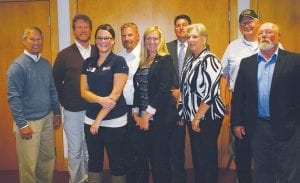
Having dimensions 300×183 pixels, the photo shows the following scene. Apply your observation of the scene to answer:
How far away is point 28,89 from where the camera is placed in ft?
9.73

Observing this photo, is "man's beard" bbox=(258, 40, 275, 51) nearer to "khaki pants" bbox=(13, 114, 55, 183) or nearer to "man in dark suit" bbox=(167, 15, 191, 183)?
"man in dark suit" bbox=(167, 15, 191, 183)

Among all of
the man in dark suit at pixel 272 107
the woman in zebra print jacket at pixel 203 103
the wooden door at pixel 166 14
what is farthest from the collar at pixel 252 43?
the wooden door at pixel 166 14

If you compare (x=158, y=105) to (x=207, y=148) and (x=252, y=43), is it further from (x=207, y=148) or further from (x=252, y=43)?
(x=252, y=43)

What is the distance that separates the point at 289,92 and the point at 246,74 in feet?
1.09

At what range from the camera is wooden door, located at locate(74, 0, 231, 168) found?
3.97 m

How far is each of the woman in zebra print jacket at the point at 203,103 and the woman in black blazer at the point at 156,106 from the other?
0.52 feet

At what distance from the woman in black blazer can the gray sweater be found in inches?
31.2

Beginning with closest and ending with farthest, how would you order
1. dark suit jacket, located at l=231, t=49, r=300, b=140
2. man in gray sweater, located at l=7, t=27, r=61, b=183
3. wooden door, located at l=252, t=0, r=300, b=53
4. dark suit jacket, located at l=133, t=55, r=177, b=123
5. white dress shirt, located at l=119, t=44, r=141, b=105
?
dark suit jacket, located at l=231, t=49, r=300, b=140 → dark suit jacket, located at l=133, t=55, r=177, b=123 → man in gray sweater, located at l=7, t=27, r=61, b=183 → white dress shirt, located at l=119, t=44, r=141, b=105 → wooden door, located at l=252, t=0, r=300, b=53

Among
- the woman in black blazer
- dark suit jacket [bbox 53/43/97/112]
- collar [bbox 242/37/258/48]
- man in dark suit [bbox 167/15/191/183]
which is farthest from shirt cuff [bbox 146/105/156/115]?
collar [bbox 242/37/258/48]

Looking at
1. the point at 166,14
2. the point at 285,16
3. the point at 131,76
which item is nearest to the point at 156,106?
the point at 131,76

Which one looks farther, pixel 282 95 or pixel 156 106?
pixel 156 106

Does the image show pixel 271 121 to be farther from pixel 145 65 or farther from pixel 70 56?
pixel 70 56

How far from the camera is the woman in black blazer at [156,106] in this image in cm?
279

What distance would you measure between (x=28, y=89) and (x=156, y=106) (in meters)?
1.07
